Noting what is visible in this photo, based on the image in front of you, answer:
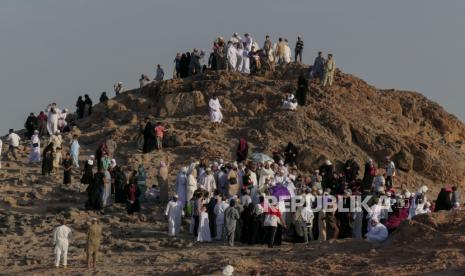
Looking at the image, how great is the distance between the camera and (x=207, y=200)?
20.8 metres

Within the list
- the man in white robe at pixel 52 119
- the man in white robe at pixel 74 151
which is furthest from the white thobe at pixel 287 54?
the man in white robe at pixel 74 151

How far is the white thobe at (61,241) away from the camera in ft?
60.1

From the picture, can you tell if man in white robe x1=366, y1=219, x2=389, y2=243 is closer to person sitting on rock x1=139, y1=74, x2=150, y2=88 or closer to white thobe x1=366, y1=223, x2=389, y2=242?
white thobe x1=366, y1=223, x2=389, y2=242

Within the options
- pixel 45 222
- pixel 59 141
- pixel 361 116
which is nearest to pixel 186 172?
pixel 45 222

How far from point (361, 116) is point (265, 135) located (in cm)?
372

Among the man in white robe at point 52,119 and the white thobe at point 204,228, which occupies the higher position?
the man in white robe at point 52,119

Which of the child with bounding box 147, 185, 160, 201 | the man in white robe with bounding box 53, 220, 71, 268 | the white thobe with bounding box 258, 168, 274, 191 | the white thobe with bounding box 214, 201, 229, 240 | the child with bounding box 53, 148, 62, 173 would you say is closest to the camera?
the man in white robe with bounding box 53, 220, 71, 268

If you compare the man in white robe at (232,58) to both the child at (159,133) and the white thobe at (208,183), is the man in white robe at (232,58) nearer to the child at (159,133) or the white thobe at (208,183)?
the child at (159,133)

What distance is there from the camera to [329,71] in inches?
1217

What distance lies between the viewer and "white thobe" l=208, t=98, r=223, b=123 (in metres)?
29.4

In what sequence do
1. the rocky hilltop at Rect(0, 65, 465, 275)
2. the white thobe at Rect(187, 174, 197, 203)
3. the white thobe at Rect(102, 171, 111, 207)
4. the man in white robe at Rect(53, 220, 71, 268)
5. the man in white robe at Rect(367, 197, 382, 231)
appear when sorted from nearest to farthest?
1. the rocky hilltop at Rect(0, 65, 465, 275)
2. the man in white robe at Rect(53, 220, 71, 268)
3. the man in white robe at Rect(367, 197, 382, 231)
4. the white thobe at Rect(187, 174, 197, 203)
5. the white thobe at Rect(102, 171, 111, 207)

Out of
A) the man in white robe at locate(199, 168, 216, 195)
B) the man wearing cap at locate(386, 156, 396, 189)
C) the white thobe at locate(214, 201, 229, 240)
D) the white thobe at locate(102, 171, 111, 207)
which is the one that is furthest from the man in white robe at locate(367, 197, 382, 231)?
the white thobe at locate(102, 171, 111, 207)

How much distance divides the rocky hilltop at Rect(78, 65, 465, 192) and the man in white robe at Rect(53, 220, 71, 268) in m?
9.11

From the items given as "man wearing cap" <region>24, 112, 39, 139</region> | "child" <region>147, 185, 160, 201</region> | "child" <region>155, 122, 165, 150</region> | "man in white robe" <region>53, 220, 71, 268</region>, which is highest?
"man wearing cap" <region>24, 112, 39, 139</region>
